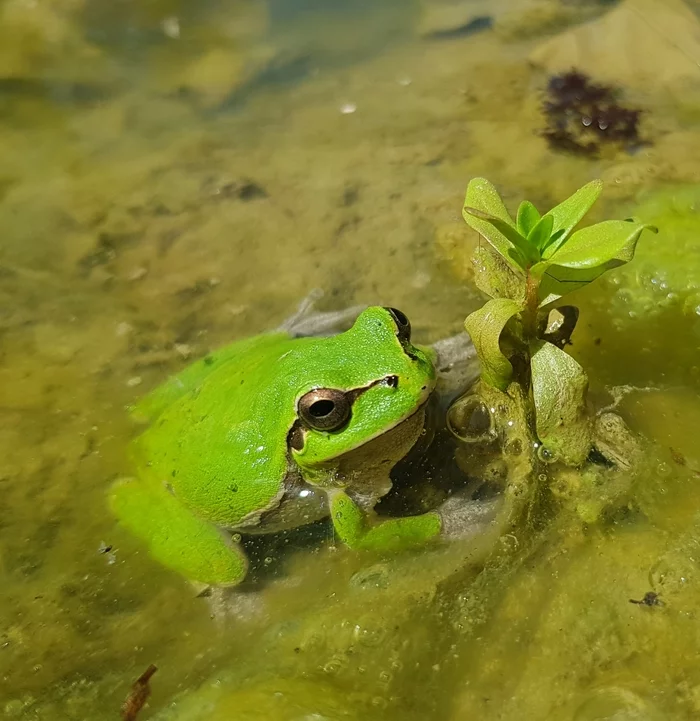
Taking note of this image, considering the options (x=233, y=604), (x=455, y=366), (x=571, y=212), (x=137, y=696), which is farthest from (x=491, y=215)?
(x=137, y=696)

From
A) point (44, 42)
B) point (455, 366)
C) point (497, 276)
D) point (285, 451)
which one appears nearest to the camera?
point (497, 276)

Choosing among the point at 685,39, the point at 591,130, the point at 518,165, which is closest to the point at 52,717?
the point at 518,165

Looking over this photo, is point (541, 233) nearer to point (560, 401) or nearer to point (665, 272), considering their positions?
point (560, 401)

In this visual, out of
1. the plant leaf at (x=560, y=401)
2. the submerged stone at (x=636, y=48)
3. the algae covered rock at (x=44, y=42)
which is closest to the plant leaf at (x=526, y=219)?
the plant leaf at (x=560, y=401)

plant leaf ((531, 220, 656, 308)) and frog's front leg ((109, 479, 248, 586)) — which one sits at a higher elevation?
plant leaf ((531, 220, 656, 308))

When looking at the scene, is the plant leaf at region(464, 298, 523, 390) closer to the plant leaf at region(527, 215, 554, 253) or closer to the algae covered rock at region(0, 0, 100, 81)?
the plant leaf at region(527, 215, 554, 253)

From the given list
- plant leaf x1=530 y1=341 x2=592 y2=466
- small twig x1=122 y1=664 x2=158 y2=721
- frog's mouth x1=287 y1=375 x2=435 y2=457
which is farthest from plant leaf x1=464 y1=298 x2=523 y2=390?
small twig x1=122 y1=664 x2=158 y2=721
